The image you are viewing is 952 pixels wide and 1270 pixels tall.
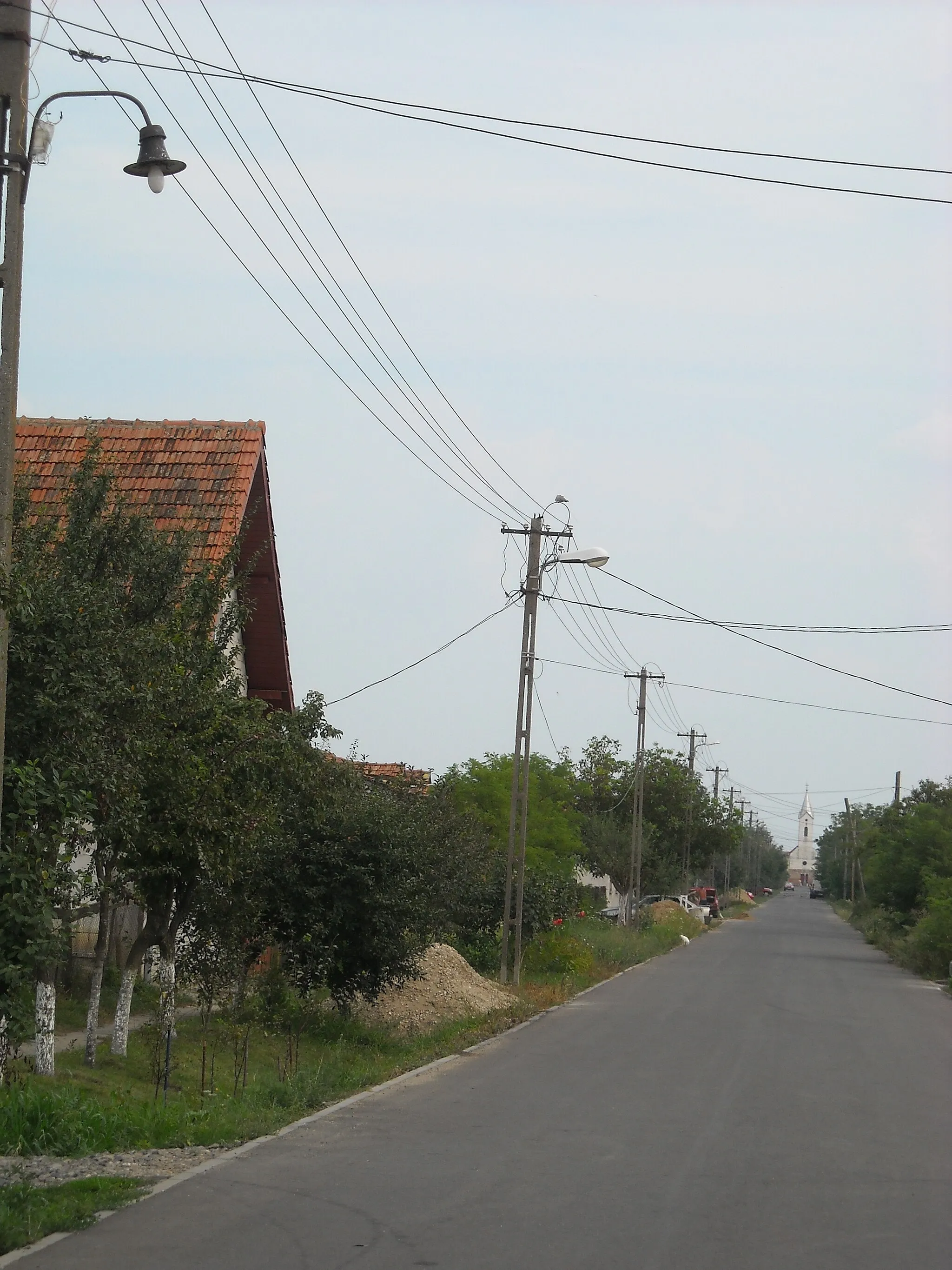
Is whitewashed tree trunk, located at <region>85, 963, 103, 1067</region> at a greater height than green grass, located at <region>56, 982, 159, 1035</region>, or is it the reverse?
whitewashed tree trunk, located at <region>85, 963, 103, 1067</region>

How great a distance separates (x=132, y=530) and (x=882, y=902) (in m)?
39.2

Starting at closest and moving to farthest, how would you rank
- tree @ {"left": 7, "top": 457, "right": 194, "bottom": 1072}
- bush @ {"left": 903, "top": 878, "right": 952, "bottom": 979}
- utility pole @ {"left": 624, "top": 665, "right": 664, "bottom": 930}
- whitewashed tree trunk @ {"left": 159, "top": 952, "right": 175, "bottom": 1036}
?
tree @ {"left": 7, "top": 457, "right": 194, "bottom": 1072} < whitewashed tree trunk @ {"left": 159, "top": 952, "right": 175, "bottom": 1036} < bush @ {"left": 903, "top": 878, "right": 952, "bottom": 979} < utility pole @ {"left": 624, "top": 665, "right": 664, "bottom": 930}

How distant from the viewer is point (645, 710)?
4769 cm

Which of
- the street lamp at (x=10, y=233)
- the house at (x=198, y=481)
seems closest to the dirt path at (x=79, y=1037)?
the house at (x=198, y=481)

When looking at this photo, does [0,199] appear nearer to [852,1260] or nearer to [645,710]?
[852,1260]

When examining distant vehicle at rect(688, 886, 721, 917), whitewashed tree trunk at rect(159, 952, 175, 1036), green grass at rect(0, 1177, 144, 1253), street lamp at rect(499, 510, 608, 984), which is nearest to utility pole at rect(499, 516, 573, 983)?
street lamp at rect(499, 510, 608, 984)

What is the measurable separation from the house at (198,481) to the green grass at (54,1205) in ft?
34.8

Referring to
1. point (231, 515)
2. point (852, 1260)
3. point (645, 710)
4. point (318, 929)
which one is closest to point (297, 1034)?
point (318, 929)

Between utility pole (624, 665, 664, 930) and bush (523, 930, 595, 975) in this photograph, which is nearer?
bush (523, 930, 595, 975)

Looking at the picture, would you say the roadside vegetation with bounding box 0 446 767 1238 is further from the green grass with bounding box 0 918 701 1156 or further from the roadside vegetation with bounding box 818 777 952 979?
the roadside vegetation with bounding box 818 777 952 979

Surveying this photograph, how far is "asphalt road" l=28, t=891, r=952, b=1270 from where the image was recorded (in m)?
7.09

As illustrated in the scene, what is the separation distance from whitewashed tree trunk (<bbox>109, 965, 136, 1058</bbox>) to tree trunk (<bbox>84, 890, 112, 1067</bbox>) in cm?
25

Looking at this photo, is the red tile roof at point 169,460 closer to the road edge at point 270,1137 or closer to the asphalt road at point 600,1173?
the road edge at point 270,1137

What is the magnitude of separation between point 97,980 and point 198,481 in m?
8.82
